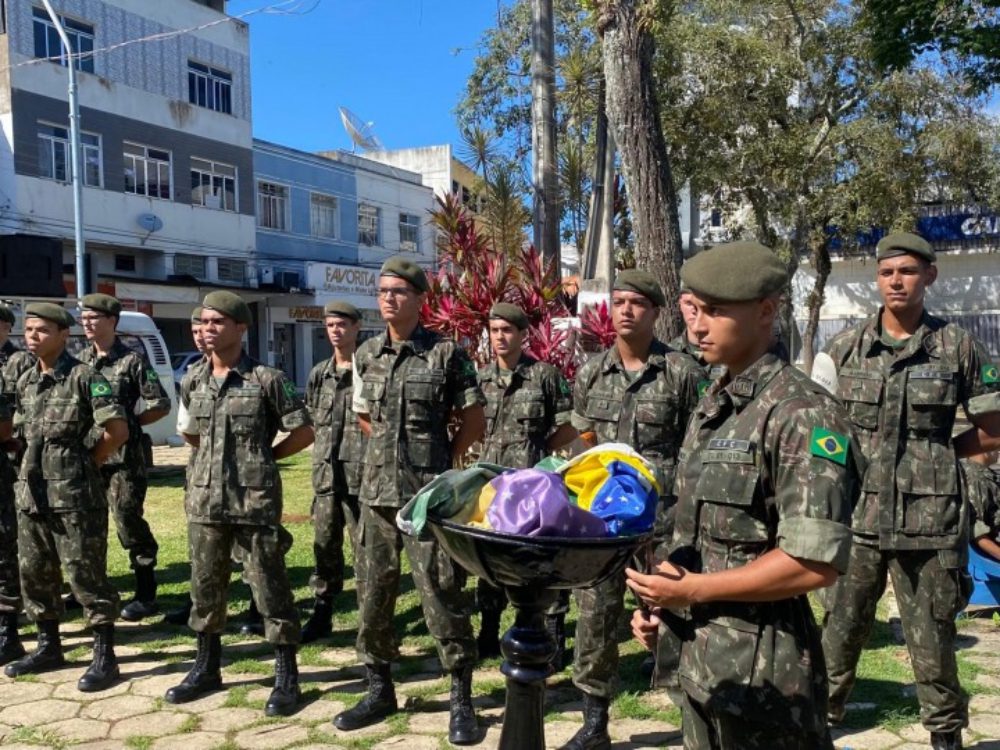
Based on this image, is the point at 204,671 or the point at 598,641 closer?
the point at 598,641

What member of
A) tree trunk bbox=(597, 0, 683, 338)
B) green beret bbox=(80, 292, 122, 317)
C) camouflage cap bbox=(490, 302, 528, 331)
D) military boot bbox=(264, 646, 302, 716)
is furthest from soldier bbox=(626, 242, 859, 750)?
tree trunk bbox=(597, 0, 683, 338)

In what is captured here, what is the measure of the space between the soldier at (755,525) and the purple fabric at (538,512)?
223 mm

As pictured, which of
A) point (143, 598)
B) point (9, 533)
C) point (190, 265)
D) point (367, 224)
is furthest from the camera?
point (367, 224)

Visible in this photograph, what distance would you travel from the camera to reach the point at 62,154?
23.0m

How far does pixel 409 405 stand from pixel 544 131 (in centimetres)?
809

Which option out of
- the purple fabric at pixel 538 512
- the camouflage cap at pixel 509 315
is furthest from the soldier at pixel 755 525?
the camouflage cap at pixel 509 315

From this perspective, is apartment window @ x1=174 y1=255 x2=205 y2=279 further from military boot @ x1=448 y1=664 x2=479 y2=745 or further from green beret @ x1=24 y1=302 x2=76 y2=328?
military boot @ x1=448 y1=664 x2=479 y2=745

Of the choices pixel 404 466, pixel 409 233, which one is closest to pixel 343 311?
pixel 404 466

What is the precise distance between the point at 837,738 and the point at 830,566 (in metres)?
2.38

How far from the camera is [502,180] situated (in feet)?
39.7

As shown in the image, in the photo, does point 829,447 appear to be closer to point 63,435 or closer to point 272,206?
point 63,435

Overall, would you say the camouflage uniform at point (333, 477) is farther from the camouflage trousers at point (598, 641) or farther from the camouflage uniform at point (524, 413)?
the camouflage trousers at point (598, 641)

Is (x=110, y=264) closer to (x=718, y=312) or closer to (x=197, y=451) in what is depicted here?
(x=197, y=451)

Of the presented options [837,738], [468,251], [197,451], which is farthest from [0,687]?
[468,251]
